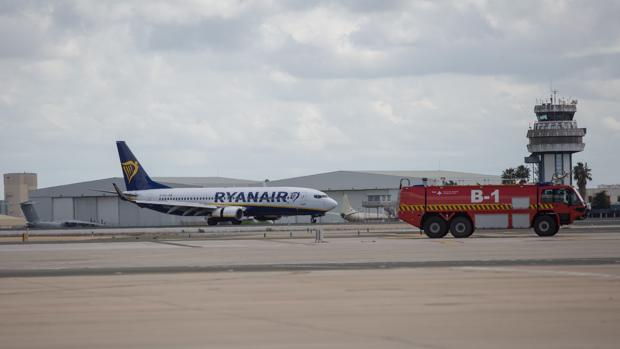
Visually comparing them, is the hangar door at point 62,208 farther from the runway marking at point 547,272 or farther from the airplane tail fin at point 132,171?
the runway marking at point 547,272

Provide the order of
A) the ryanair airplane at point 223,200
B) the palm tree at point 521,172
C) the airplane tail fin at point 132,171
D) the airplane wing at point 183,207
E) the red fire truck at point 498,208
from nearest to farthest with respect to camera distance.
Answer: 1. the red fire truck at point 498,208
2. the ryanair airplane at point 223,200
3. the airplane wing at point 183,207
4. the airplane tail fin at point 132,171
5. the palm tree at point 521,172

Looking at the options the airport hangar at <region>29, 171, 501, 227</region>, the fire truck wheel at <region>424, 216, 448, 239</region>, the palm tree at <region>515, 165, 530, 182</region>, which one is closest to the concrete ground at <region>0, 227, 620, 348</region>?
the fire truck wheel at <region>424, 216, 448, 239</region>

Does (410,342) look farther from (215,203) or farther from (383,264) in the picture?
(215,203)

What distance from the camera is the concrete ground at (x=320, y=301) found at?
46.9 feet

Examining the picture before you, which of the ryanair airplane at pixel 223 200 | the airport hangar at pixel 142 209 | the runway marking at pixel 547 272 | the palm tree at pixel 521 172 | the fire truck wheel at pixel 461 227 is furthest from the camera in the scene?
the palm tree at pixel 521 172

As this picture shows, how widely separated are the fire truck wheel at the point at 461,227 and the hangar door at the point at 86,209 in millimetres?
74454

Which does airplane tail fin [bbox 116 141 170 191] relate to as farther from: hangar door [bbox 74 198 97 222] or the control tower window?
the control tower window

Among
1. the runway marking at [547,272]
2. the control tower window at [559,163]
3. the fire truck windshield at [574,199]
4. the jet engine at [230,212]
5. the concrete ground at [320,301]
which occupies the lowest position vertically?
the concrete ground at [320,301]

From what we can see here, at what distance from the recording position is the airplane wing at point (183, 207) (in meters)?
89.3

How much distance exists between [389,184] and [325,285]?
9088 centimetres

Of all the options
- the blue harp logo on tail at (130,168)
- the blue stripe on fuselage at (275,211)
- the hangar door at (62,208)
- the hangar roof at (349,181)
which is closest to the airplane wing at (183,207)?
the blue harp logo on tail at (130,168)

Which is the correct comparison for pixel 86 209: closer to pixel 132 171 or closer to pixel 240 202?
pixel 132 171

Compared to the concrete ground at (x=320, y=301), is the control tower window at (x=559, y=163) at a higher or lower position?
higher

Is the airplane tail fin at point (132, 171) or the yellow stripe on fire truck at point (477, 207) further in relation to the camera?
the airplane tail fin at point (132, 171)
